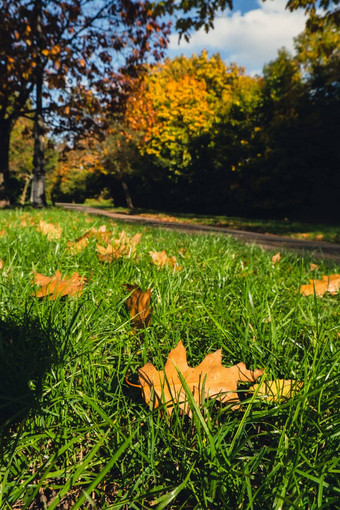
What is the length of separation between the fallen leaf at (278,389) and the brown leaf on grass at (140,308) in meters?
0.44

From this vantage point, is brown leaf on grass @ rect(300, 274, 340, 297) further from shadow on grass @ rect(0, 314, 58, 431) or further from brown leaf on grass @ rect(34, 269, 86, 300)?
shadow on grass @ rect(0, 314, 58, 431)

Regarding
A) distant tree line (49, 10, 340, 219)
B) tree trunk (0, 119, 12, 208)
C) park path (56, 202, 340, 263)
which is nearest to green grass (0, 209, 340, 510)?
park path (56, 202, 340, 263)

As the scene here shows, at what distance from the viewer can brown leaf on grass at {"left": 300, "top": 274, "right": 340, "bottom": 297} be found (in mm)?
1668

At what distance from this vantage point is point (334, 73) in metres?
15.4

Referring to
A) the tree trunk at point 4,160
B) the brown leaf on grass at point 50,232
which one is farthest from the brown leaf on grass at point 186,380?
the tree trunk at point 4,160

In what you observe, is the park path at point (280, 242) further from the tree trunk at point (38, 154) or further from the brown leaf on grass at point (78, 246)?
the tree trunk at point (38, 154)

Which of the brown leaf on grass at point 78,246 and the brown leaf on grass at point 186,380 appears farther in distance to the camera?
the brown leaf on grass at point 78,246

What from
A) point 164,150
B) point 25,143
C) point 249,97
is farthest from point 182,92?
point 25,143

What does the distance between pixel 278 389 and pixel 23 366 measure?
709 millimetres

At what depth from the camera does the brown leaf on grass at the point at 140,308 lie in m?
1.10

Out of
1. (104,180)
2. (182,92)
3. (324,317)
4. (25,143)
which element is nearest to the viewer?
(324,317)

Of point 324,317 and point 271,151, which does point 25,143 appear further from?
point 324,317

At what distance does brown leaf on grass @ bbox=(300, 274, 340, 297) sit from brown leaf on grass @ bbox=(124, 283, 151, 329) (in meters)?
0.94

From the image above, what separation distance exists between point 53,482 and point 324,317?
3.70ft
